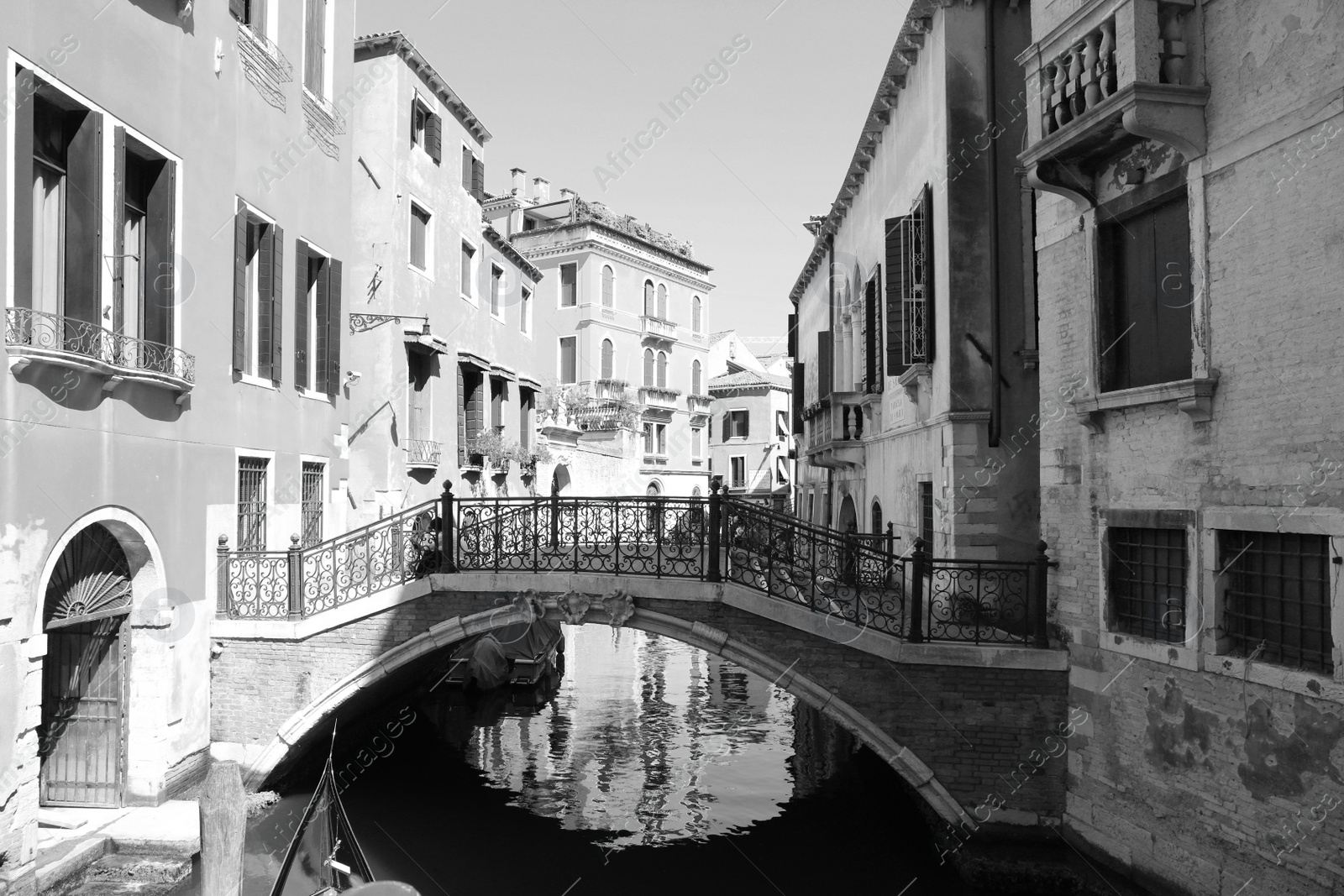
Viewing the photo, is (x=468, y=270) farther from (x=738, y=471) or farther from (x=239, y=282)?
(x=738, y=471)

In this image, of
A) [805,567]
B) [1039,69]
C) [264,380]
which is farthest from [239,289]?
[1039,69]

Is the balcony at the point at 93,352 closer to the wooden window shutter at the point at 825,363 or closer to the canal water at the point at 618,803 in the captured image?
the canal water at the point at 618,803

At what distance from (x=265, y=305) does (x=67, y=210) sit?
3124 mm

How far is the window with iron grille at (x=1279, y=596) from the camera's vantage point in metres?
6.27

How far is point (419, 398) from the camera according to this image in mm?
16688

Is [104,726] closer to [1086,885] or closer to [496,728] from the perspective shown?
[496,728]

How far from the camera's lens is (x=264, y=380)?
37.6 feet

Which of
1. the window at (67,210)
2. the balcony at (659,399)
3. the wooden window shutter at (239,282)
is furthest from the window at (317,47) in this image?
the balcony at (659,399)

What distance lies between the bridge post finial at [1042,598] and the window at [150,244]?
8.16 metres

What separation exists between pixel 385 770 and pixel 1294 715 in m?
11.1

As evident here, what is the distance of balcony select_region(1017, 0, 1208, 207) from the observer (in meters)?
6.98

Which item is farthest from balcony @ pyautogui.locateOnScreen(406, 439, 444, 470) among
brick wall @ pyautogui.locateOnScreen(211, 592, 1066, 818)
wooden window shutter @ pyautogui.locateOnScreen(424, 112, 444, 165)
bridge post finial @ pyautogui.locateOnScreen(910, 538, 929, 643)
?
bridge post finial @ pyautogui.locateOnScreen(910, 538, 929, 643)

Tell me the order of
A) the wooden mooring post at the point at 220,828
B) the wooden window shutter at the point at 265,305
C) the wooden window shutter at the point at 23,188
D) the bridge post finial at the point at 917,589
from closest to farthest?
the wooden mooring post at the point at 220,828, the wooden window shutter at the point at 23,188, the bridge post finial at the point at 917,589, the wooden window shutter at the point at 265,305

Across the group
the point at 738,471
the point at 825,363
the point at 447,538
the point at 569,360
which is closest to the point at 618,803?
the point at 447,538
